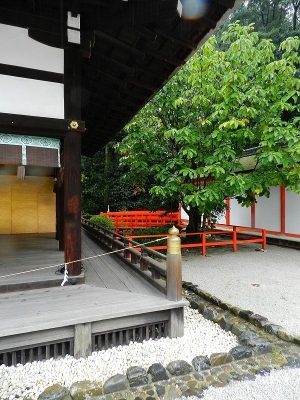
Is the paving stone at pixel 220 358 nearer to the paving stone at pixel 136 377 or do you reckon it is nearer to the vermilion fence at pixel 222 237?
the paving stone at pixel 136 377

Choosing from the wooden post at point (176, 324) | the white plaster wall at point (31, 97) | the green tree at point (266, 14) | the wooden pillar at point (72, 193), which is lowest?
the wooden post at point (176, 324)

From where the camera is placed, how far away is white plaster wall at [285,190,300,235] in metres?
9.73

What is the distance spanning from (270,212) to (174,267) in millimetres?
9037

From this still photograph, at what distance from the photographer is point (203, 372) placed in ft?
8.79

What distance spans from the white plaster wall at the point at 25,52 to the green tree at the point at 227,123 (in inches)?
143

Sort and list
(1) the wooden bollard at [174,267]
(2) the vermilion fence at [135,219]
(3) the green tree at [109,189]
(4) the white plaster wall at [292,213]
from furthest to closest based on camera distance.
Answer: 1. (3) the green tree at [109,189]
2. (2) the vermilion fence at [135,219]
3. (4) the white plaster wall at [292,213]
4. (1) the wooden bollard at [174,267]

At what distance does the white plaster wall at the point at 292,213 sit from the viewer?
973 cm

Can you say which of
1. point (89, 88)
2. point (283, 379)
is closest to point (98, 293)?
point (283, 379)

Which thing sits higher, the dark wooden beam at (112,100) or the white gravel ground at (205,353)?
the dark wooden beam at (112,100)

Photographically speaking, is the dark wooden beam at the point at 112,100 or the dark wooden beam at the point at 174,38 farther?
the dark wooden beam at the point at 112,100

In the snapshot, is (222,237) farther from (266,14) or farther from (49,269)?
(266,14)

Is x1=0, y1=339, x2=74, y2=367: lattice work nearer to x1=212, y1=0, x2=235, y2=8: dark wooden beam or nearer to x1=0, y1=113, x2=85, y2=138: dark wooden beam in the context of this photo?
x1=0, y1=113, x2=85, y2=138: dark wooden beam

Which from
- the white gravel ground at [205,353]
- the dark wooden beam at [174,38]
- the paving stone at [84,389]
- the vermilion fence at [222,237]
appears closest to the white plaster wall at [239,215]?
the vermilion fence at [222,237]

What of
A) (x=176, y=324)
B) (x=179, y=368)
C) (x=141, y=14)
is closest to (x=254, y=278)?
(x=176, y=324)
